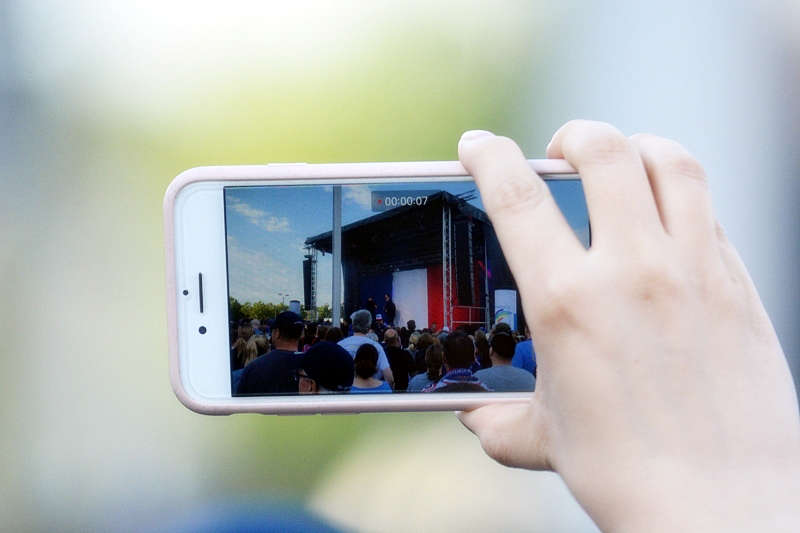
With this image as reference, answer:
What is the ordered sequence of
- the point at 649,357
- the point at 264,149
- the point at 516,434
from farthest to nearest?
the point at 264,149
the point at 516,434
the point at 649,357

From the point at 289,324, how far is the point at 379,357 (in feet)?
0.39

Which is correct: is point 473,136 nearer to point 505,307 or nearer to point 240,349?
point 505,307

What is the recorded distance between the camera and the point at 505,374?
2.06 feet

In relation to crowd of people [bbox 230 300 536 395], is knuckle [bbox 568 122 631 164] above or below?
above

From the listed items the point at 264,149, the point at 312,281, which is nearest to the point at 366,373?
the point at 312,281

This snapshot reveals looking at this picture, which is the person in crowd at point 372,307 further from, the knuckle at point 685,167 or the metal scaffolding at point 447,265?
the knuckle at point 685,167

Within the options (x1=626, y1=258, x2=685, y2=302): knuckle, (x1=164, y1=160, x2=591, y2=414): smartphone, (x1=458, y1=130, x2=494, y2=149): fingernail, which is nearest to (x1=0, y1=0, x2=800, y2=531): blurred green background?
(x1=164, y1=160, x2=591, y2=414): smartphone

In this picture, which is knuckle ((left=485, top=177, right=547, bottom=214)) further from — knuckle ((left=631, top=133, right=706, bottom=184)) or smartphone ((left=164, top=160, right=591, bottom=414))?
smartphone ((left=164, top=160, right=591, bottom=414))

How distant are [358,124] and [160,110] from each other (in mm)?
486

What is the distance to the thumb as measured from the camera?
1.47ft

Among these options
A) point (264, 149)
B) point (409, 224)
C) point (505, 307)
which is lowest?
point (505, 307)

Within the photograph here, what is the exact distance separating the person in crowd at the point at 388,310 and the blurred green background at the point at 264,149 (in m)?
0.75

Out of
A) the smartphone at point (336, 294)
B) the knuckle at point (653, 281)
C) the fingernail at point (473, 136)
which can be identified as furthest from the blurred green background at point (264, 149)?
the knuckle at point (653, 281)

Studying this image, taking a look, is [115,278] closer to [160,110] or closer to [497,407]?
[160,110]
